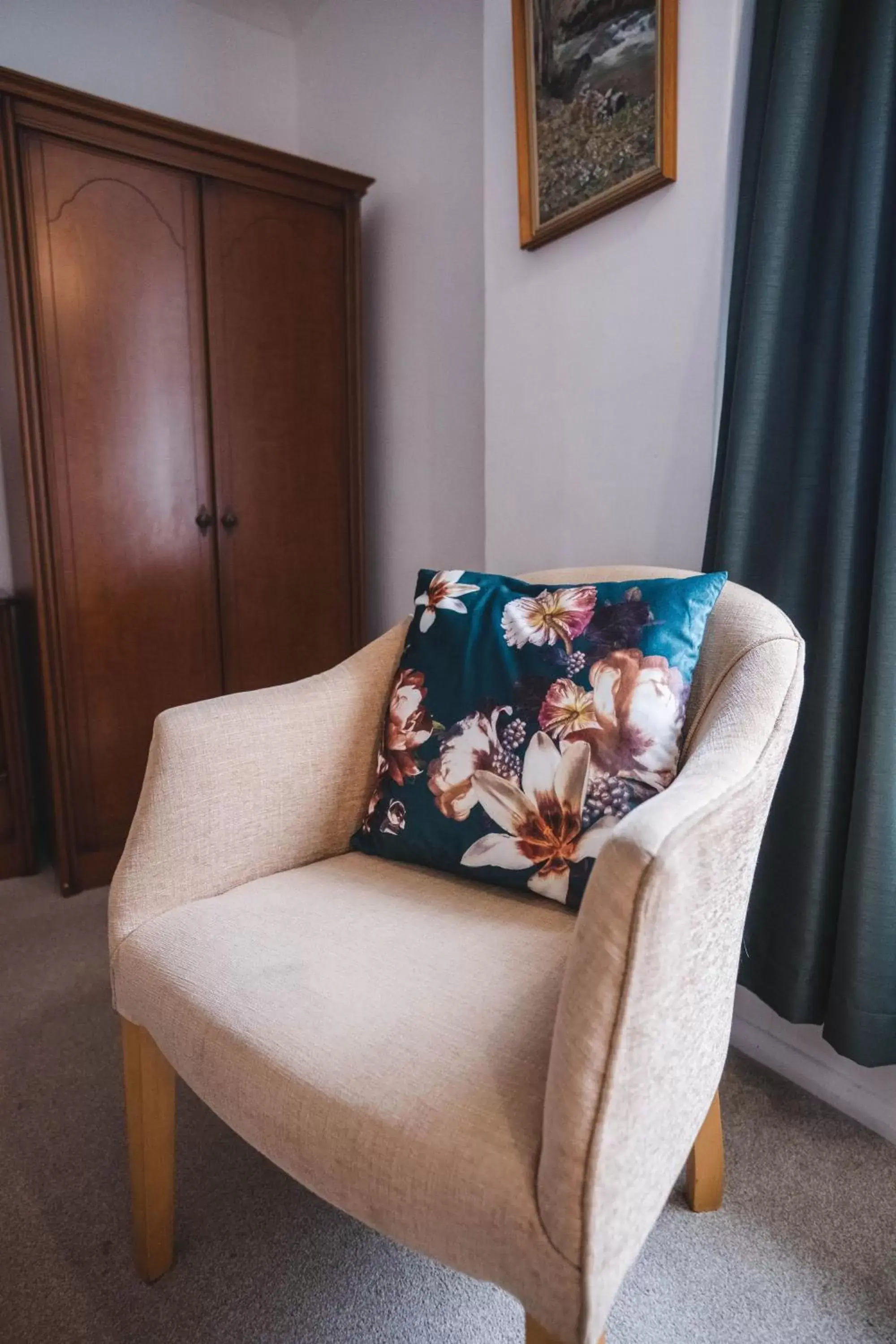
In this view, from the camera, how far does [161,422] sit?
192 cm

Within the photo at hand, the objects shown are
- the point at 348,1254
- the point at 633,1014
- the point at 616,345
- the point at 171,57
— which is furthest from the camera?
the point at 171,57

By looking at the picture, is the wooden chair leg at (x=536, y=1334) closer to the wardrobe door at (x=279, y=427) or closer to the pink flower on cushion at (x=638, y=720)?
the pink flower on cushion at (x=638, y=720)

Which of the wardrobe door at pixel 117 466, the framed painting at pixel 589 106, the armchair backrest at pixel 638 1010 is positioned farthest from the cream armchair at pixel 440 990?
the wardrobe door at pixel 117 466

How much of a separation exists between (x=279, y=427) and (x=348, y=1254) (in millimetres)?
1788

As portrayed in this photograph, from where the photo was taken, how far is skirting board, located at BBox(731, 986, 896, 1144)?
116 centimetres

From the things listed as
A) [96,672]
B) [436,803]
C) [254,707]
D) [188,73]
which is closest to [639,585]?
[436,803]

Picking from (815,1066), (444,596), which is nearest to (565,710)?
(444,596)

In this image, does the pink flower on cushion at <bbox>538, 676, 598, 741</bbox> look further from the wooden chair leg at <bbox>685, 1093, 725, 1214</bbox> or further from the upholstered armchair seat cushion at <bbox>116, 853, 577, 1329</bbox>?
the wooden chair leg at <bbox>685, 1093, 725, 1214</bbox>

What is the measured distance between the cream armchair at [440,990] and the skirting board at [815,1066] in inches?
12.2

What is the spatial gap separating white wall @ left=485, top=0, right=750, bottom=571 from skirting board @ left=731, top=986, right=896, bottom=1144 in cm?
78

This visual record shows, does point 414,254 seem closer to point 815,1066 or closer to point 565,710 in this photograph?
point 565,710

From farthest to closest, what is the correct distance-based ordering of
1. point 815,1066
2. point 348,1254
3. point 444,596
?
point 815,1066
point 444,596
point 348,1254

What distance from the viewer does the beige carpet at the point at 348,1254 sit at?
885 mm

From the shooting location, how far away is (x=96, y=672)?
6.28 feet
